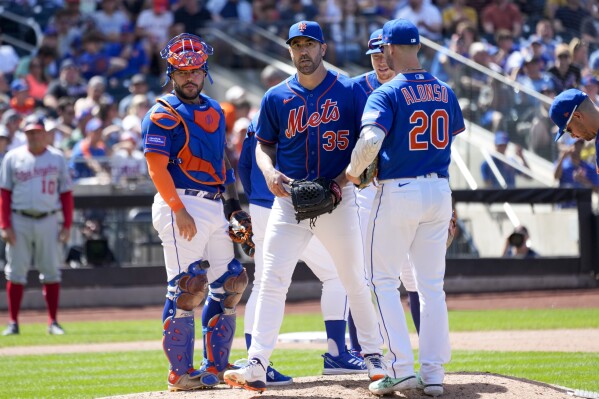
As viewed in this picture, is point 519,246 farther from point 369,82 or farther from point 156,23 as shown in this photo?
point 156,23

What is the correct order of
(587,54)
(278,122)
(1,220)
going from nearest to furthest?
1. (278,122)
2. (1,220)
3. (587,54)

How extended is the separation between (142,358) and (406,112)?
494cm

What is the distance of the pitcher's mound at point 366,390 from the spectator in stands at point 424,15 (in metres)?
14.2

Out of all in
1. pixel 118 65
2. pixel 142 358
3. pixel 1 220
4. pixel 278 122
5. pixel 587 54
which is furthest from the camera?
pixel 118 65

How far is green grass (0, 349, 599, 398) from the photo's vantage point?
8.28m

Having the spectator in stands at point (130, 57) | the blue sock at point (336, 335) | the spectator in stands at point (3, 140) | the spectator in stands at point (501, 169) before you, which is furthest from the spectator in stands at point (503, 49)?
the blue sock at point (336, 335)

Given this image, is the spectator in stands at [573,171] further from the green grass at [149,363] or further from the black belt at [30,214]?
the black belt at [30,214]

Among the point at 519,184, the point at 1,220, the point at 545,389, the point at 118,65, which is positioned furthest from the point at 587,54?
the point at 545,389

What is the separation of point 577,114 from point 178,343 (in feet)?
9.94

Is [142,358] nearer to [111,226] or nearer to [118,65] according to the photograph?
[111,226]

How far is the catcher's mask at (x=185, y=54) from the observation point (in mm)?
7254

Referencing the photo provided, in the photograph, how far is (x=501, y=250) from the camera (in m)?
16.0

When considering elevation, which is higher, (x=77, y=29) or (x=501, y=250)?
(x=77, y=29)

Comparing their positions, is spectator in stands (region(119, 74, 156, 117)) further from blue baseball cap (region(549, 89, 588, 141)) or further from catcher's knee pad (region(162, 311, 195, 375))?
blue baseball cap (region(549, 89, 588, 141))
